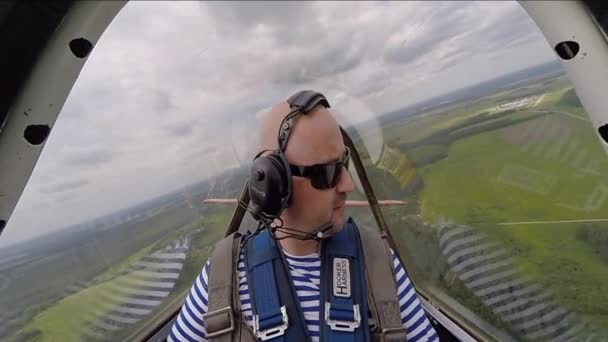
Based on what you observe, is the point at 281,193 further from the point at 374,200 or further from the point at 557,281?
the point at 557,281

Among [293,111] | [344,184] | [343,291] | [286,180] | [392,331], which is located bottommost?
[392,331]

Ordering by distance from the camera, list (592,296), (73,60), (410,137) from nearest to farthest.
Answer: (73,60) < (592,296) < (410,137)

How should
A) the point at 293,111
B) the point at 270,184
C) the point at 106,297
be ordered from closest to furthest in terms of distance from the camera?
Result: the point at 270,184
the point at 293,111
the point at 106,297

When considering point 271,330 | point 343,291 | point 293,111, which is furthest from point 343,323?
point 293,111

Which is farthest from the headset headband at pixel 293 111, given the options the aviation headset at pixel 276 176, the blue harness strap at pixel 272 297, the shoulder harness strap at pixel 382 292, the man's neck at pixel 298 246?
the shoulder harness strap at pixel 382 292

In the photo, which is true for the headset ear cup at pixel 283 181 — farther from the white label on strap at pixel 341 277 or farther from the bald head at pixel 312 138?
the white label on strap at pixel 341 277

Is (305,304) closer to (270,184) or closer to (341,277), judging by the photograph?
(341,277)

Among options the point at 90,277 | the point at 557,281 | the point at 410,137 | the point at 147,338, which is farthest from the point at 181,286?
the point at 557,281
